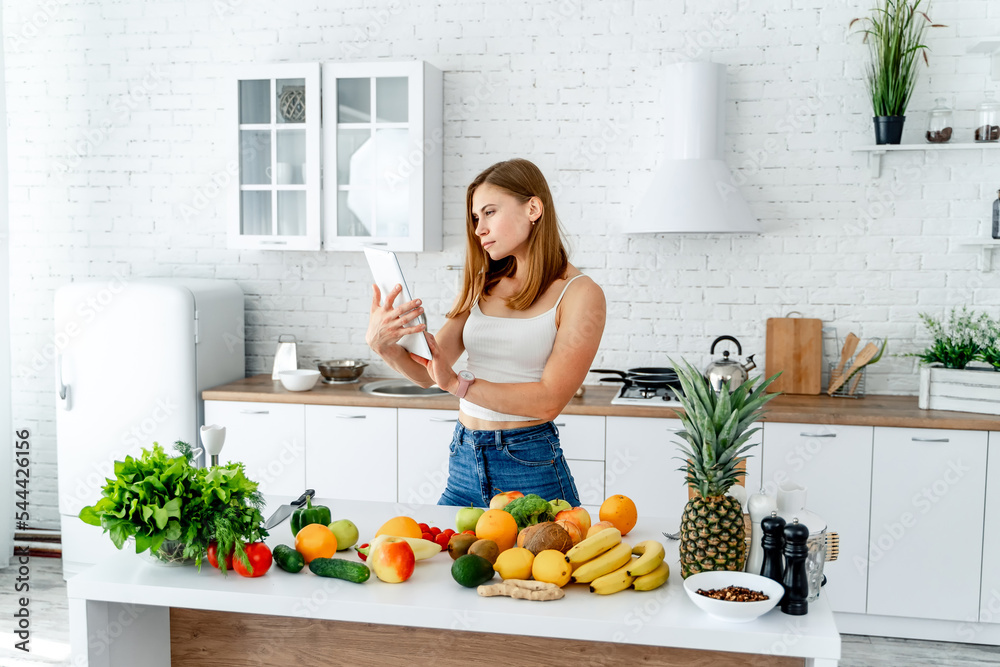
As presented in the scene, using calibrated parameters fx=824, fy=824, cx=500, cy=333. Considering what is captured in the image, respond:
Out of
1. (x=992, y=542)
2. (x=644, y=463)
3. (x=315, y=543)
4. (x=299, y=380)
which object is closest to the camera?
(x=315, y=543)

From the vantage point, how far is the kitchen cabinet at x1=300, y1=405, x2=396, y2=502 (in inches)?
145

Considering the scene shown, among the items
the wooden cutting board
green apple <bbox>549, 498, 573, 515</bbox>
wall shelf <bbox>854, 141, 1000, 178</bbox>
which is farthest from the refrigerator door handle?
wall shelf <bbox>854, 141, 1000, 178</bbox>

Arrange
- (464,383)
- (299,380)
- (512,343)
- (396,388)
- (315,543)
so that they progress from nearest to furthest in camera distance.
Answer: (315,543) < (464,383) < (512,343) < (299,380) < (396,388)

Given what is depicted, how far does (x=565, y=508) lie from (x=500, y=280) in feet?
2.28

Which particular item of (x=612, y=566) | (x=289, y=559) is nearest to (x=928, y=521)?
(x=612, y=566)

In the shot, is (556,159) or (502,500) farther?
(556,159)

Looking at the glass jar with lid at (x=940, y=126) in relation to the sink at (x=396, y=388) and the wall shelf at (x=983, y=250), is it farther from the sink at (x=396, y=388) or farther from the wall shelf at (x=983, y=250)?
the sink at (x=396, y=388)

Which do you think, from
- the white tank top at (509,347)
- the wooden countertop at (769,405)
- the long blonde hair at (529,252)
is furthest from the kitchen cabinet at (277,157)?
the white tank top at (509,347)

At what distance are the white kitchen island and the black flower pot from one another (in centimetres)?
262

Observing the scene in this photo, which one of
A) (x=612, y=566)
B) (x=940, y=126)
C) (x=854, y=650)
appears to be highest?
(x=940, y=126)

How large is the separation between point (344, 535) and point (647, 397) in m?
2.19

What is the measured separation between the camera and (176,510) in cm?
155

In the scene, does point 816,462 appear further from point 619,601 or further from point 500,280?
point 619,601

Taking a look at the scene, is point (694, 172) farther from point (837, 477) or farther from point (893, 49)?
point (837, 477)
